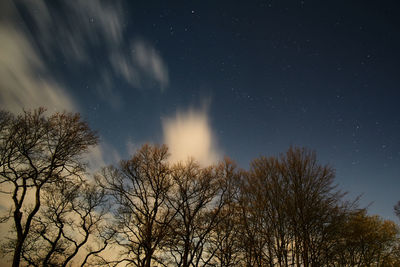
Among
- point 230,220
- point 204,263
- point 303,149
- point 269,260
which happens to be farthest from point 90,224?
point 303,149

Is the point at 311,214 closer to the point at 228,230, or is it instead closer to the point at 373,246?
the point at 228,230

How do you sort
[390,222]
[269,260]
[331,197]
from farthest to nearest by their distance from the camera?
[390,222] < [269,260] < [331,197]

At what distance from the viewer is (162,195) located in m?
16.7

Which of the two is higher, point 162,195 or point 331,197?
point 162,195

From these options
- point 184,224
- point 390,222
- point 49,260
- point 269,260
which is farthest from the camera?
point 390,222

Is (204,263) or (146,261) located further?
(204,263)

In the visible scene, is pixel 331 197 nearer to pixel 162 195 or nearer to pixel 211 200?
pixel 211 200

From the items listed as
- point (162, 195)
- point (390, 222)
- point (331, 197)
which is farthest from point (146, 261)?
point (390, 222)

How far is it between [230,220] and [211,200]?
89.1 inches

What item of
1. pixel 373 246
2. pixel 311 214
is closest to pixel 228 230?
pixel 311 214

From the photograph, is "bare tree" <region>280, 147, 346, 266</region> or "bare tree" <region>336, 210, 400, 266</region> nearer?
"bare tree" <region>280, 147, 346, 266</region>

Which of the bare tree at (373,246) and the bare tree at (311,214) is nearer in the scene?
the bare tree at (311,214)

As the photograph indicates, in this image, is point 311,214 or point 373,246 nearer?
point 311,214

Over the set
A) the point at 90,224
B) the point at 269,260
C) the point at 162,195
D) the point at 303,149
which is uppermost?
the point at 303,149
